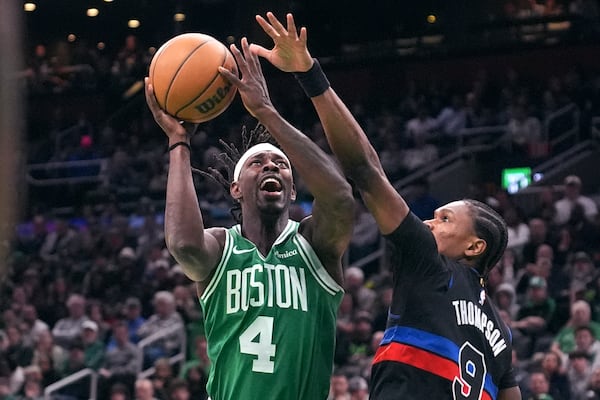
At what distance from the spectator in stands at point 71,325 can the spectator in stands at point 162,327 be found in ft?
3.16

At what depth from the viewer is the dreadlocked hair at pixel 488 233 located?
4172mm

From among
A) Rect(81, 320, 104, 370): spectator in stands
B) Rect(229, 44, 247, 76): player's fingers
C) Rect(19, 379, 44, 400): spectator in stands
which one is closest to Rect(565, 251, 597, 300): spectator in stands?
Rect(81, 320, 104, 370): spectator in stands

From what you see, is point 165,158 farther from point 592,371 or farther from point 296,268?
point 296,268

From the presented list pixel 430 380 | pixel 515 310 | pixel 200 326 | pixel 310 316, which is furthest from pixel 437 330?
pixel 200 326

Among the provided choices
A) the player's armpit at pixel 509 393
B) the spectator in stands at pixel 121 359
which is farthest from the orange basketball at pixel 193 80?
the spectator in stands at pixel 121 359

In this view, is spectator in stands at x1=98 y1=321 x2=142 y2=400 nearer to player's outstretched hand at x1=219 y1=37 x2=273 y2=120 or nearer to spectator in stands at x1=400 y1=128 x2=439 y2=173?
spectator in stands at x1=400 y1=128 x2=439 y2=173

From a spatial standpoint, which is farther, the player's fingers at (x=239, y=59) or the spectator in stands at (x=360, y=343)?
the spectator in stands at (x=360, y=343)

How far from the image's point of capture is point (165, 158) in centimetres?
1927

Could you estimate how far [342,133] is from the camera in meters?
3.96

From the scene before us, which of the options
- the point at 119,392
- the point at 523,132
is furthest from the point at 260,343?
the point at 523,132

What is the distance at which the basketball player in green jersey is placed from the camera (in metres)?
4.16

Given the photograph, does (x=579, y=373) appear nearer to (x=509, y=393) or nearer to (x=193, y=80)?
(x=509, y=393)

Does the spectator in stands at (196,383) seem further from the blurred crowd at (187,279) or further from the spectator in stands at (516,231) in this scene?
the spectator in stands at (516,231)

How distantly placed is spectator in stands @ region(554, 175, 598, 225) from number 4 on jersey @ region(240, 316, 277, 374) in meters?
8.49
